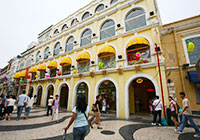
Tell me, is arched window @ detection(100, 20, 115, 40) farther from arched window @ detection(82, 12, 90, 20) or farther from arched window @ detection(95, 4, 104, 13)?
arched window @ detection(82, 12, 90, 20)

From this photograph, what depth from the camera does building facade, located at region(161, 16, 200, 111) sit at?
28.0 ft

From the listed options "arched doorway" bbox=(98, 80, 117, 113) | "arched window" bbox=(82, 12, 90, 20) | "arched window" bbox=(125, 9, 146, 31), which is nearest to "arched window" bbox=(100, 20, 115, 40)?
"arched window" bbox=(125, 9, 146, 31)

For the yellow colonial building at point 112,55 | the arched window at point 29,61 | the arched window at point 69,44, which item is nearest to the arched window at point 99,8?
the yellow colonial building at point 112,55

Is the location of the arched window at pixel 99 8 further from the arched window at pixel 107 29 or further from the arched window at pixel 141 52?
the arched window at pixel 141 52

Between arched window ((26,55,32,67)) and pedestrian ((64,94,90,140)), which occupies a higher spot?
arched window ((26,55,32,67))

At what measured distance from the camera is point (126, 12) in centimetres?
966

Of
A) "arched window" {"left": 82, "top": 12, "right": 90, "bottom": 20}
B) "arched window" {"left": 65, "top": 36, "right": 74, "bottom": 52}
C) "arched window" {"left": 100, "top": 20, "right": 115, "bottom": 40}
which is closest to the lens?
"arched window" {"left": 100, "top": 20, "right": 115, "bottom": 40}

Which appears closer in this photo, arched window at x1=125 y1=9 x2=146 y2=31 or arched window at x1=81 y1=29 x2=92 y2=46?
arched window at x1=125 y1=9 x2=146 y2=31

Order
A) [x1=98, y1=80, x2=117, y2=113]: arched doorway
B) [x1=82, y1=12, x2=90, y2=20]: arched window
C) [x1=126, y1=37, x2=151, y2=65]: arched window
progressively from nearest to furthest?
1. [x1=126, y1=37, x2=151, y2=65]: arched window
2. [x1=98, y1=80, x2=117, y2=113]: arched doorway
3. [x1=82, y1=12, x2=90, y2=20]: arched window

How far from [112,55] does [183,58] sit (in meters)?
7.07

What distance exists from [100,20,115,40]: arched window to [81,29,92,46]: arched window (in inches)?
70.8

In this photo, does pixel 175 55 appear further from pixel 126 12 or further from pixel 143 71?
pixel 126 12

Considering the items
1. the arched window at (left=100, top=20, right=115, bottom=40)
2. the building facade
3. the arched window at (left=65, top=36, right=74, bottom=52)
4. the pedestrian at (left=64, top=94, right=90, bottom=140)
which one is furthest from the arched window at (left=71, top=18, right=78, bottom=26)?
the pedestrian at (left=64, top=94, right=90, bottom=140)

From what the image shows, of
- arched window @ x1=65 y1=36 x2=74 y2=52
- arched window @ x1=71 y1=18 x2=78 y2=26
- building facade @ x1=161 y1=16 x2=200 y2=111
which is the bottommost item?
building facade @ x1=161 y1=16 x2=200 y2=111
